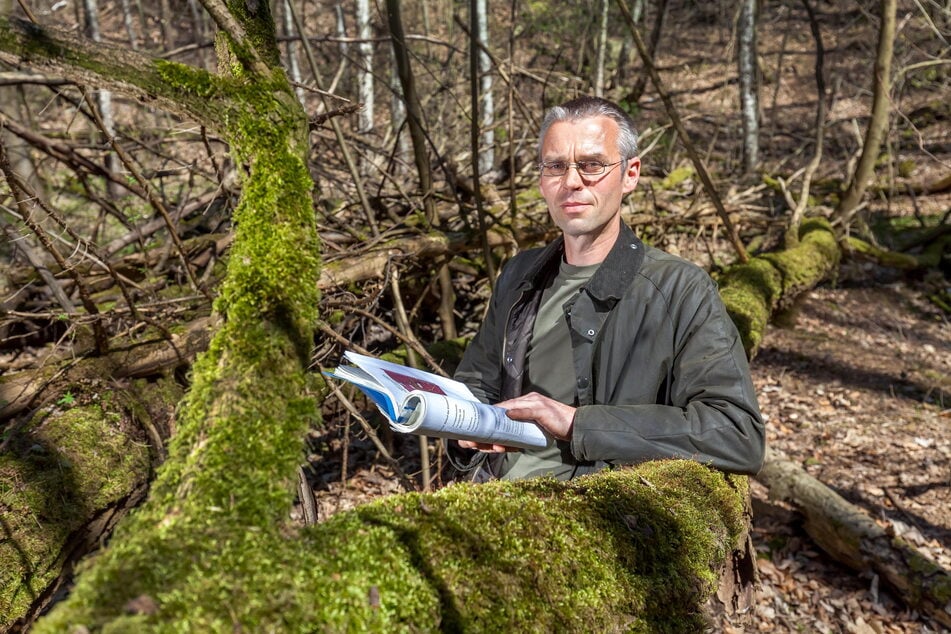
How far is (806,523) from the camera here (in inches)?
173

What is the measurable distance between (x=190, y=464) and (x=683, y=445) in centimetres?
158

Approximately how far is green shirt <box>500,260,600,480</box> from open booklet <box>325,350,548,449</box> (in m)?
0.46

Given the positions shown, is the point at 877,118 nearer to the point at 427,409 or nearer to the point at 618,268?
the point at 618,268

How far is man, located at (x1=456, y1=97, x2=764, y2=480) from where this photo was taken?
222cm

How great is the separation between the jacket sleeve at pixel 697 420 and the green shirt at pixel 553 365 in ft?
1.05

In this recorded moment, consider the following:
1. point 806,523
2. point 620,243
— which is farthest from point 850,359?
point 620,243

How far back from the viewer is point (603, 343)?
2502 millimetres

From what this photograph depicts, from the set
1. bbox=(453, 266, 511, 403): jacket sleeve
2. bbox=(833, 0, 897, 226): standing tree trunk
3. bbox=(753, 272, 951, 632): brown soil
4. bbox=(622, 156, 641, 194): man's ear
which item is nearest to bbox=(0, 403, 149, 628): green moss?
bbox=(453, 266, 511, 403): jacket sleeve

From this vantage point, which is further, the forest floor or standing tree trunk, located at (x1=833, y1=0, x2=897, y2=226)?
standing tree trunk, located at (x1=833, y1=0, x2=897, y2=226)

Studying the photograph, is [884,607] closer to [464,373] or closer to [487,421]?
[464,373]

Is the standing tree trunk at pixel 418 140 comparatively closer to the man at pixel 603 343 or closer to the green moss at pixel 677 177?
the man at pixel 603 343

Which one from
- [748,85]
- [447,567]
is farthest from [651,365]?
[748,85]

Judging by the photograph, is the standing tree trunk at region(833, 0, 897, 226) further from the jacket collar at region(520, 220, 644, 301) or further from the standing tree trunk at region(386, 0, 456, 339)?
the jacket collar at region(520, 220, 644, 301)

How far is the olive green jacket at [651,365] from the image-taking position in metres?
2.21
